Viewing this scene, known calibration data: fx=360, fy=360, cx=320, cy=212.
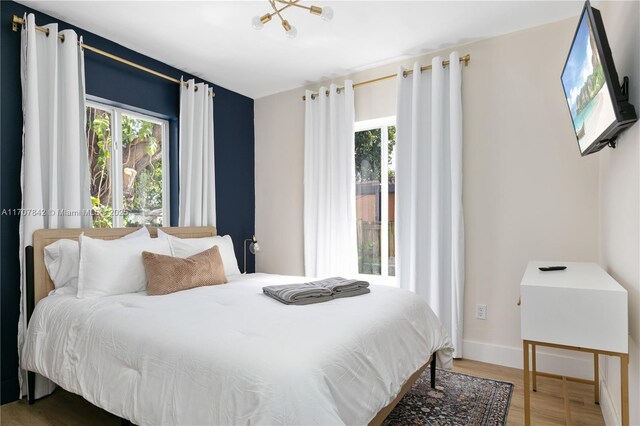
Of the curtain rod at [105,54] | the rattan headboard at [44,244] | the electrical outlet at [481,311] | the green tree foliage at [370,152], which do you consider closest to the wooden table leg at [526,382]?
the electrical outlet at [481,311]

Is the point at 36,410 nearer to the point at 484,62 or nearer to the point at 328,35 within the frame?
the point at 328,35

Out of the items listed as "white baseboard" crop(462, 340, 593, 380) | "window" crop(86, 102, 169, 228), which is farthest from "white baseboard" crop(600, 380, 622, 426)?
"window" crop(86, 102, 169, 228)

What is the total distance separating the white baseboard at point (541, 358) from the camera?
251cm

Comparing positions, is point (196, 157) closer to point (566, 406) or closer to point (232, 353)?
point (232, 353)

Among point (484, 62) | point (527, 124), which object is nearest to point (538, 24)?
point (484, 62)

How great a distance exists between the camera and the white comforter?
124 cm

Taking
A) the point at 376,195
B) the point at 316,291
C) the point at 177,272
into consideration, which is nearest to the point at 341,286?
the point at 316,291

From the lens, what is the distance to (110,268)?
2311 mm

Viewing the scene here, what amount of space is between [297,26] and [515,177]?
80.4 inches

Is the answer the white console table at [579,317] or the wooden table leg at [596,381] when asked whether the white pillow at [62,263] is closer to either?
the white console table at [579,317]

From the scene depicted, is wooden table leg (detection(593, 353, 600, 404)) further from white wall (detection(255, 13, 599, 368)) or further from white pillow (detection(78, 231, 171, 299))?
white pillow (detection(78, 231, 171, 299))

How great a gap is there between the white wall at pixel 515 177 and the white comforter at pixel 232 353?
0.89 meters

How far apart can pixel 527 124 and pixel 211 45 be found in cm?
261

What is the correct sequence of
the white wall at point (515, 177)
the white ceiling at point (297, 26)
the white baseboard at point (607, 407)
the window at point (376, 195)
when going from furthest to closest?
1. the window at point (376, 195)
2. the white wall at point (515, 177)
3. the white ceiling at point (297, 26)
4. the white baseboard at point (607, 407)
